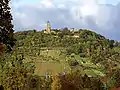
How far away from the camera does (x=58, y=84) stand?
2943 inches

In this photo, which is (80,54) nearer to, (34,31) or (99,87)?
(34,31)

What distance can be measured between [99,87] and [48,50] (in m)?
71.4

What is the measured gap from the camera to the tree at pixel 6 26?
55.8ft

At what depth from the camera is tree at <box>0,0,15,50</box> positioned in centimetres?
1702

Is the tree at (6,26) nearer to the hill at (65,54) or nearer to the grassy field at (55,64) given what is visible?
the hill at (65,54)

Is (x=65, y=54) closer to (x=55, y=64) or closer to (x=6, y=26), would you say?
(x=55, y=64)

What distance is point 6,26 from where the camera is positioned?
17.1 m

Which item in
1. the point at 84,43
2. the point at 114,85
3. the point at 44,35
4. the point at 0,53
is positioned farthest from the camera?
the point at 44,35

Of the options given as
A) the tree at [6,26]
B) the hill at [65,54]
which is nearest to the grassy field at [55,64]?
the hill at [65,54]

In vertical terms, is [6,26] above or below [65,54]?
above

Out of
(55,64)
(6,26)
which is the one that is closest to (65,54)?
(55,64)

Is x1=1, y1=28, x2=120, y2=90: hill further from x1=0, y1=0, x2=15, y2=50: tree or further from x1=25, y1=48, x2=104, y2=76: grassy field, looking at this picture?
x1=0, y1=0, x2=15, y2=50: tree

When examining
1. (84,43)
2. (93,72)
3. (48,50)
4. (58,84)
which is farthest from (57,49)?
(58,84)

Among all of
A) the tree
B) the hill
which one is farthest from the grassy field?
the tree
